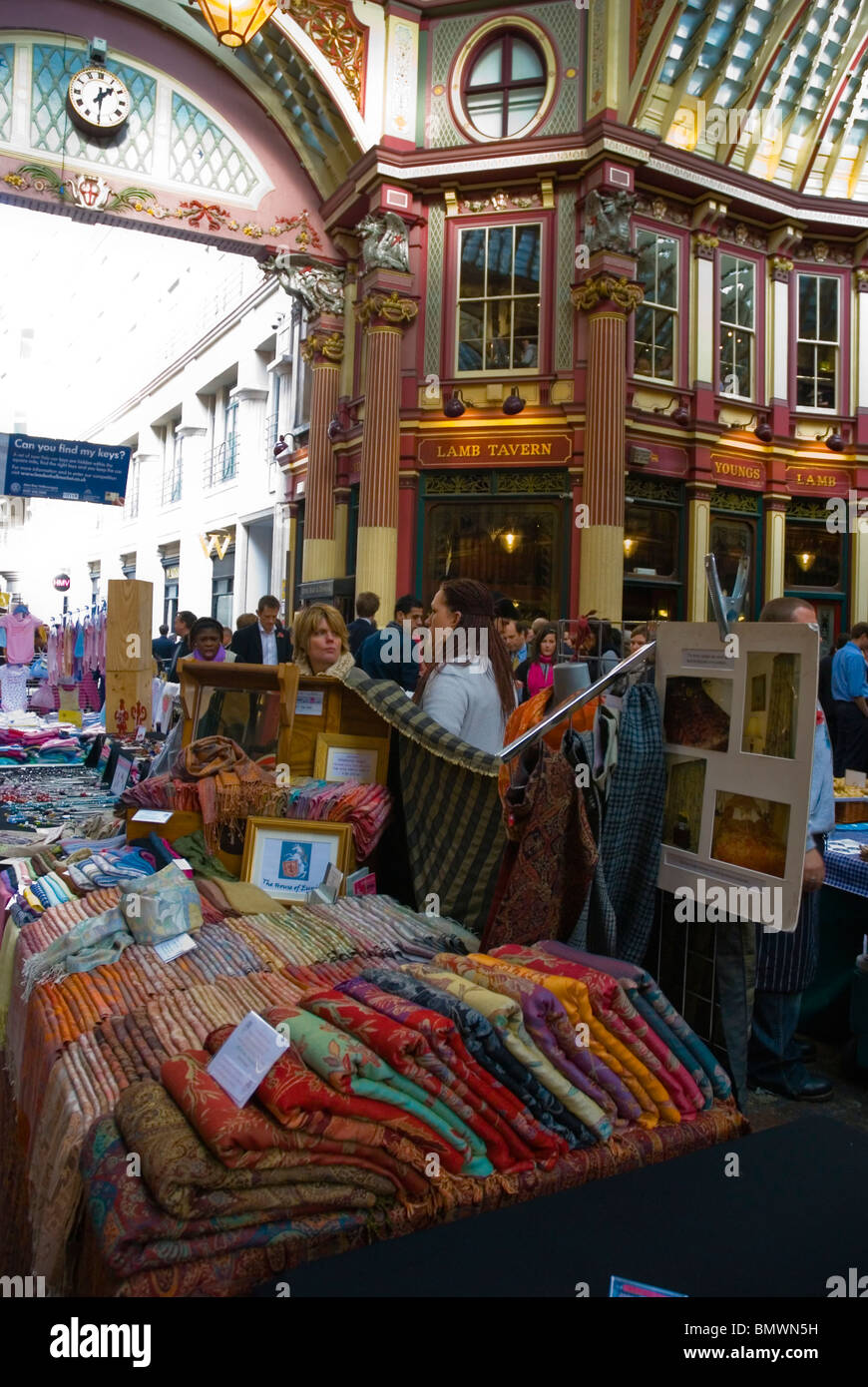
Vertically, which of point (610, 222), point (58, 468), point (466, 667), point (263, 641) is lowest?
point (466, 667)

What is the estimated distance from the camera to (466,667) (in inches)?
149

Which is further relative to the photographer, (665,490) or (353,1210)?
(665,490)

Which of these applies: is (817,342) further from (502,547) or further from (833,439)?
(502,547)

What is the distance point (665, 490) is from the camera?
1400 centimetres

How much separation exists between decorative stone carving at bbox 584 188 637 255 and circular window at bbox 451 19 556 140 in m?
1.71

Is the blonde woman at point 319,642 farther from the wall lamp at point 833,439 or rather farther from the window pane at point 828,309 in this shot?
the window pane at point 828,309

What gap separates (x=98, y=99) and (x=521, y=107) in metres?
5.85

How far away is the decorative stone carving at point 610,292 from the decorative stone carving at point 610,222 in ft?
1.31

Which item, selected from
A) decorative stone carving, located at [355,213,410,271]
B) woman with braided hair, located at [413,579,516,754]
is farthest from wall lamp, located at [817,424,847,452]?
woman with braided hair, located at [413,579,516,754]

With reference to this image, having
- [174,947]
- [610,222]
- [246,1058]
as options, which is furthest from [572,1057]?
[610,222]

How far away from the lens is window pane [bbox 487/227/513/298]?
530 inches
